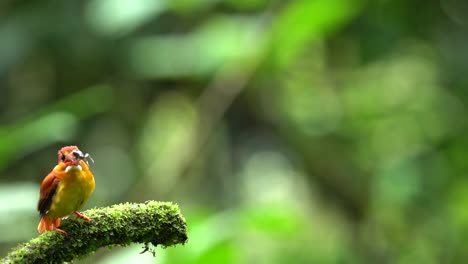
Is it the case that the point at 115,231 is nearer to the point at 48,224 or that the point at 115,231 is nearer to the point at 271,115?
the point at 48,224

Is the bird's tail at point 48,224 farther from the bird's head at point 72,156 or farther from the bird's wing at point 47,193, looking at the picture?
the bird's head at point 72,156

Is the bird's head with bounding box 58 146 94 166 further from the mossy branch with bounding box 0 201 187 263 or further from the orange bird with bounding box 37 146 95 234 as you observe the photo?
the mossy branch with bounding box 0 201 187 263

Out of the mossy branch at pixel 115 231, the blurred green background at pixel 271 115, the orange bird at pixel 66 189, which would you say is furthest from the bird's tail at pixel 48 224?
the blurred green background at pixel 271 115

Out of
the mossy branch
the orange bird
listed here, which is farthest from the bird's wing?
the mossy branch

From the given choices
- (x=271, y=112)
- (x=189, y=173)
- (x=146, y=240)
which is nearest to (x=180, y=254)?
(x=146, y=240)

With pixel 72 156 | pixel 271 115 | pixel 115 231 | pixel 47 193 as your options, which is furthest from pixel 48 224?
pixel 271 115

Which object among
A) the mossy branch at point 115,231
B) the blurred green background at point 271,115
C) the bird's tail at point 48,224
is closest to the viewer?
the mossy branch at point 115,231

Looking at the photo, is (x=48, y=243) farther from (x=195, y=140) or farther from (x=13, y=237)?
(x=195, y=140)
